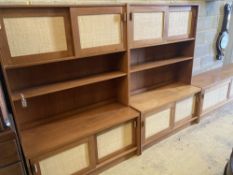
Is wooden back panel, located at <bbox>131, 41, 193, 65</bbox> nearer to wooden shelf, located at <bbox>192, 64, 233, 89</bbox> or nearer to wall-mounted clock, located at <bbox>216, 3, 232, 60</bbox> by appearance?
wooden shelf, located at <bbox>192, 64, 233, 89</bbox>

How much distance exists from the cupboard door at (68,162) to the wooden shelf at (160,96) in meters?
0.71

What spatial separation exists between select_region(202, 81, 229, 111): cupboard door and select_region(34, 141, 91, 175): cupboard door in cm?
184

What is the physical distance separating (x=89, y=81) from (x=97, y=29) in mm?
473

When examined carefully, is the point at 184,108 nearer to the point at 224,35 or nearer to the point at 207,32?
the point at 207,32

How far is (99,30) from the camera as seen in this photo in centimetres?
165

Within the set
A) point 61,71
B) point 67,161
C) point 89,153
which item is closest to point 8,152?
point 67,161

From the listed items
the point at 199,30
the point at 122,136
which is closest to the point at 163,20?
the point at 199,30

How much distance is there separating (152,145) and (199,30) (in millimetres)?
1838

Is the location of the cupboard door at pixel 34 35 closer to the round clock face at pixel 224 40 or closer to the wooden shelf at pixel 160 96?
the wooden shelf at pixel 160 96

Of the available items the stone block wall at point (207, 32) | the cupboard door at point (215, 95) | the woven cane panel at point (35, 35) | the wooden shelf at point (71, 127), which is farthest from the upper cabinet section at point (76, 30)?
the cupboard door at point (215, 95)

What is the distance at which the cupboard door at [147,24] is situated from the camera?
1823 mm

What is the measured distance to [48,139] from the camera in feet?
5.24

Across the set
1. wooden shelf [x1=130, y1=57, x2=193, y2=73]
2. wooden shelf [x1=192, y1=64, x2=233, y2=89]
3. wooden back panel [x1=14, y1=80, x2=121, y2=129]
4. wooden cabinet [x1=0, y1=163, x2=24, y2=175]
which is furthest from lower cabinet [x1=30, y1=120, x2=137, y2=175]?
wooden shelf [x1=192, y1=64, x2=233, y2=89]

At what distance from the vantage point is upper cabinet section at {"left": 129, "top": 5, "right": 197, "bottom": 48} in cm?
184
